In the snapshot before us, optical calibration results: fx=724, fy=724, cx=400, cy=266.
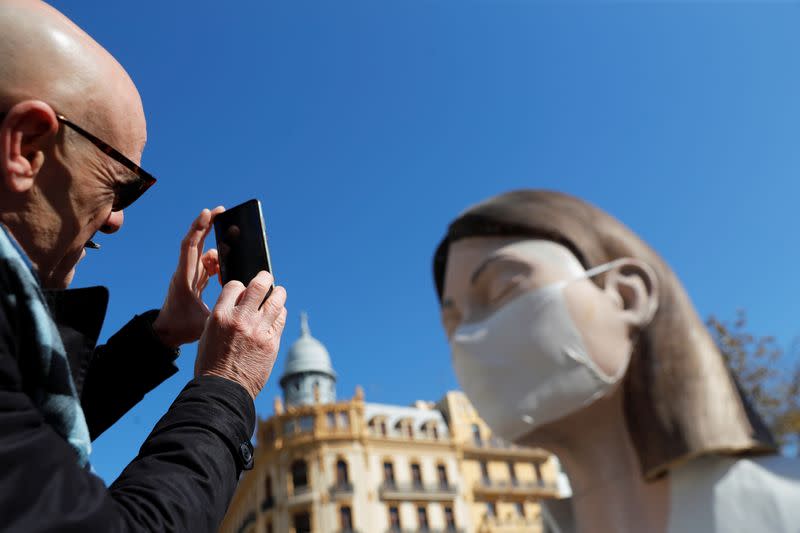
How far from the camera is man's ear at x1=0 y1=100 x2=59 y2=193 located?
1197mm

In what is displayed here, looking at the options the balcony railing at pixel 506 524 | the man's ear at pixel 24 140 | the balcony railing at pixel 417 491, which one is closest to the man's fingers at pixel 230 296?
the man's ear at pixel 24 140

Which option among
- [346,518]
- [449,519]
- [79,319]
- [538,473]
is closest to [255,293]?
[79,319]

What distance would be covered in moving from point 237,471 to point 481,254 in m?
2.21

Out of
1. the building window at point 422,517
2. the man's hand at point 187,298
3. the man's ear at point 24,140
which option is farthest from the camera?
the building window at point 422,517

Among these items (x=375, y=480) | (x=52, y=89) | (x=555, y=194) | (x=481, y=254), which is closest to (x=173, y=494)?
(x=52, y=89)

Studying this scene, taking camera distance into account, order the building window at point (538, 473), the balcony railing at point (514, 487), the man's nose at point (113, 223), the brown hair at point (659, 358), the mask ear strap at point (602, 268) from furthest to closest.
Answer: the building window at point (538, 473)
the balcony railing at point (514, 487)
the mask ear strap at point (602, 268)
the brown hair at point (659, 358)
the man's nose at point (113, 223)

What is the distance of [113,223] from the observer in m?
1.56

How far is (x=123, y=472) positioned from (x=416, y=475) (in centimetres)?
3121

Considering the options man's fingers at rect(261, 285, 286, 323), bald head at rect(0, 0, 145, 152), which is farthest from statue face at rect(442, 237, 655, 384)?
bald head at rect(0, 0, 145, 152)

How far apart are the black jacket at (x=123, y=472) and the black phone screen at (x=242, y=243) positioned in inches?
15.6

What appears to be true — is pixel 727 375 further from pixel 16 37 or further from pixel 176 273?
pixel 16 37

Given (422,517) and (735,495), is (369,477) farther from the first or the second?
(735,495)

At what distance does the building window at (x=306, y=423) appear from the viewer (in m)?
30.2

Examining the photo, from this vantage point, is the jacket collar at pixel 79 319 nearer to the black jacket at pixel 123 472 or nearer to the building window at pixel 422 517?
the black jacket at pixel 123 472
